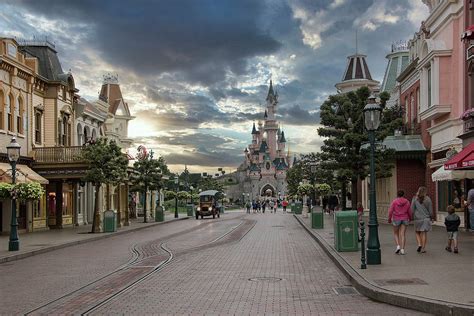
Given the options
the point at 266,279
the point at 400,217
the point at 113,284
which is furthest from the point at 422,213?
the point at 113,284

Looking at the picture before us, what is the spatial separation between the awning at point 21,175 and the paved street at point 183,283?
843cm

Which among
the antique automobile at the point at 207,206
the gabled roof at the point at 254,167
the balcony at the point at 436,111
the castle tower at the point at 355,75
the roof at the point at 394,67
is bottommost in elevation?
the antique automobile at the point at 207,206

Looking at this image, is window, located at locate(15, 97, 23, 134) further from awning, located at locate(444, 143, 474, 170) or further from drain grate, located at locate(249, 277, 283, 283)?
drain grate, located at locate(249, 277, 283, 283)

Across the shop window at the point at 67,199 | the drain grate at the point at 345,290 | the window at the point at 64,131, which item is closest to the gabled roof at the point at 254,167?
the shop window at the point at 67,199

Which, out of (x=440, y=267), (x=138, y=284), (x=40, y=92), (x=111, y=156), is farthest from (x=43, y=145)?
(x=440, y=267)

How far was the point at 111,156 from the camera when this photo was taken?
107 ft

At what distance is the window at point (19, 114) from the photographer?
33125 millimetres

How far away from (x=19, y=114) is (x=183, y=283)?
23407mm

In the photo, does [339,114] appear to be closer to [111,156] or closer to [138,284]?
[111,156]

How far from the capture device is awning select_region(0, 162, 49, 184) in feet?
94.7

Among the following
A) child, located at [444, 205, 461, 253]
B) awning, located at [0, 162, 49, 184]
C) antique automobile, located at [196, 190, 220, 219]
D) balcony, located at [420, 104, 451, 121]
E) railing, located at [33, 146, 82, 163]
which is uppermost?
balcony, located at [420, 104, 451, 121]

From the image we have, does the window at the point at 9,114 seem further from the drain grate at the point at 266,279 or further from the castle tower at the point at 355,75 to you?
the castle tower at the point at 355,75

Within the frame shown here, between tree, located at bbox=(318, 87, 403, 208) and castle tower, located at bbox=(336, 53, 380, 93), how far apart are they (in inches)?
1583

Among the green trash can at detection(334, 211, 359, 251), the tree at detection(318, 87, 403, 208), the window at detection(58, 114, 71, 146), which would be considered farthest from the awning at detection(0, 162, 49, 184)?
the green trash can at detection(334, 211, 359, 251)
